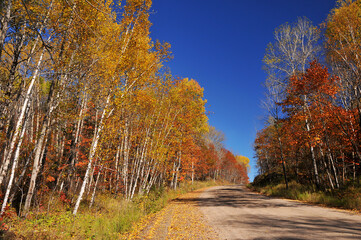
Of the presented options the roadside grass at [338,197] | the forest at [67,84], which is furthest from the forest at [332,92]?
the forest at [67,84]

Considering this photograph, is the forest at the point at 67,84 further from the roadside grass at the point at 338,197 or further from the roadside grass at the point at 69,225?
the roadside grass at the point at 338,197

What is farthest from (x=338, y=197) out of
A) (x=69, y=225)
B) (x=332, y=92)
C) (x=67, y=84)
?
(x=67, y=84)

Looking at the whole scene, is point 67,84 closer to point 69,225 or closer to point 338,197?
point 69,225

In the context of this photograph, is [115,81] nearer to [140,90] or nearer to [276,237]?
[140,90]

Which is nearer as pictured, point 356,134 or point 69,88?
point 69,88

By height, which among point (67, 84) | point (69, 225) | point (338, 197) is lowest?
point (69, 225)

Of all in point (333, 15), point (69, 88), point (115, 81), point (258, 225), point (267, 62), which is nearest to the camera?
point (258, 225)

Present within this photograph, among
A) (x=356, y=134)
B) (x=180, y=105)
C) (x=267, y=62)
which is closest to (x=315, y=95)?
(x=356, y=134)

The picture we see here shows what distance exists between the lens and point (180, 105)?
15227 millimetres

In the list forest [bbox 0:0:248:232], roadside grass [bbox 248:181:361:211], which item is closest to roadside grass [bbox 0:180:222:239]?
forest [bbox 0:0:248:232]

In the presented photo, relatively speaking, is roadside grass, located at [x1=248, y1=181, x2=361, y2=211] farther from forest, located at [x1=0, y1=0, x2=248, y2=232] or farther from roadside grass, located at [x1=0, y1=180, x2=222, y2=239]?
forest, located at [x1=0, y1=0, x2=248, y2=232]

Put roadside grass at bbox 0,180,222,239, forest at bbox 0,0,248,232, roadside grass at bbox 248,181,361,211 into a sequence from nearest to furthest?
roadside grass at bbox 0,180,222,239 → forest at bbox 0,0,248,232 → roadside grass at bbox 248,181,361,211

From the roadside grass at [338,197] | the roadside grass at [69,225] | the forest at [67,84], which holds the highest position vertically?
the forest at [67,84]

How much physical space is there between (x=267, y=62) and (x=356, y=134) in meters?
8.68
